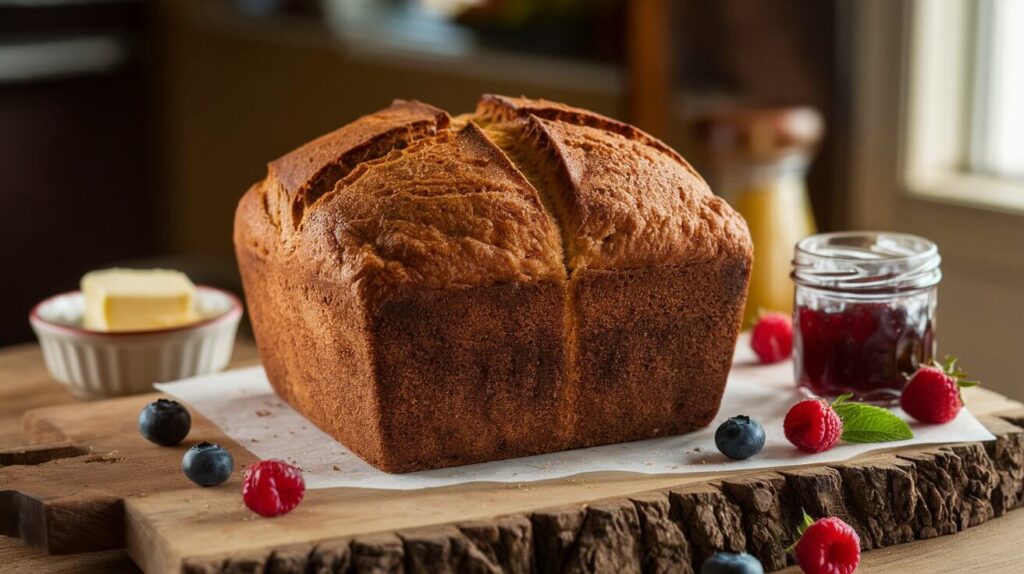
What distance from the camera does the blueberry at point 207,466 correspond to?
72.4 inches

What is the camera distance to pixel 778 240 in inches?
134

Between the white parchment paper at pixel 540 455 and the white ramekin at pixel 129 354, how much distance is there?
0.14m

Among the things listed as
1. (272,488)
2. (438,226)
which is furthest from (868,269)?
(272,488)

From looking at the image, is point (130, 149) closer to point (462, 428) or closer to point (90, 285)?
point (90, 285)

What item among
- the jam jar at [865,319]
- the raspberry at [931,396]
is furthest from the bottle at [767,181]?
the raspberry at [931,396]

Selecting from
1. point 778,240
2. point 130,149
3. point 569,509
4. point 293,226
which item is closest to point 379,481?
point 569,509

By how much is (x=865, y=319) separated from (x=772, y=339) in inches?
12.2

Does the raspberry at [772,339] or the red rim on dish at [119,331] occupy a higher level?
the red rim on dish at [119,331]

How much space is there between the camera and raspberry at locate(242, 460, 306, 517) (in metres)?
1.70

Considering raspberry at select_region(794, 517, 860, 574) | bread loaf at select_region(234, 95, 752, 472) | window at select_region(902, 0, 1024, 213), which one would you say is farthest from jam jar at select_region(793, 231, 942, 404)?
window at select_region(902, 0, 1024, 213)

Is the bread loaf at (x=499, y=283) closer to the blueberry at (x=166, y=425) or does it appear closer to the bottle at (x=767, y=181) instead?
the blueberry at (x=166, y=425)

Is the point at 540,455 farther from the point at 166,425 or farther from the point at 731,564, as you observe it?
the point at 166,425

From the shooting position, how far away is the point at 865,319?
2.14 meters

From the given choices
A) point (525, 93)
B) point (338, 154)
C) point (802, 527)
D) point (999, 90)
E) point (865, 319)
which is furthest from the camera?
point (525, 93)
